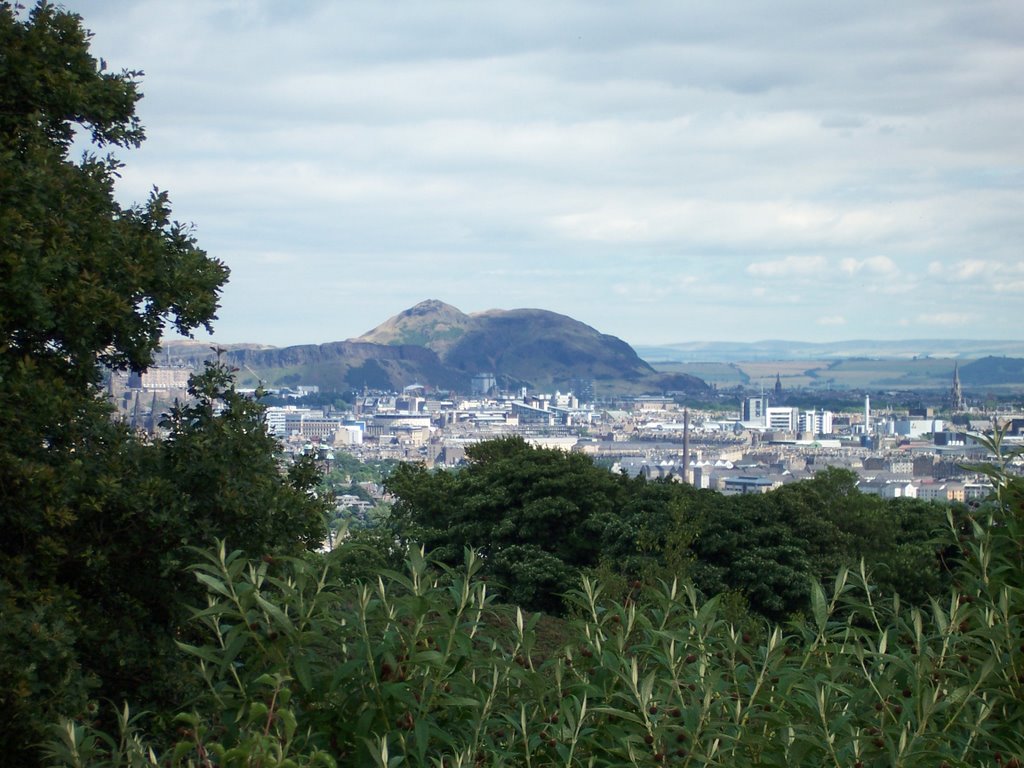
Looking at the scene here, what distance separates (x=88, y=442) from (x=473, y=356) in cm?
9758

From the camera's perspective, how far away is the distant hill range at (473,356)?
79750 mm

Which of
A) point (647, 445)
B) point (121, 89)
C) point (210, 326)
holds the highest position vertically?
point (121, 89)

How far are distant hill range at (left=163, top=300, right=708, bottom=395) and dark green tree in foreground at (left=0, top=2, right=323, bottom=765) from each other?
6774cm

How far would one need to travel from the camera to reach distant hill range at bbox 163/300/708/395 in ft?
262

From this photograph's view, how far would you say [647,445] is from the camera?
61781mm

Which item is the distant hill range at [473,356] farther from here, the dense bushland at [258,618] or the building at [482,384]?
the dense bushland at [258,618]

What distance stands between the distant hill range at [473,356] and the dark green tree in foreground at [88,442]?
222ft

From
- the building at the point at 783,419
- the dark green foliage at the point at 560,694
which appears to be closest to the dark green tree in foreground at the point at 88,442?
the dark green foliage at the point at 560,694

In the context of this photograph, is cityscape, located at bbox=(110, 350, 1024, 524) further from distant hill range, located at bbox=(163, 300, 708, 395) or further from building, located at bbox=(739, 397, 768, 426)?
distant hill range, located at bbox=(163, 300, 708, 395)

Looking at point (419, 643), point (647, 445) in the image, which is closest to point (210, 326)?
point (419, 643)

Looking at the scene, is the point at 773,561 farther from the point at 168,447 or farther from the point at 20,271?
the point at 20,271

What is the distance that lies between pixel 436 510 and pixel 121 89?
48.0 ft

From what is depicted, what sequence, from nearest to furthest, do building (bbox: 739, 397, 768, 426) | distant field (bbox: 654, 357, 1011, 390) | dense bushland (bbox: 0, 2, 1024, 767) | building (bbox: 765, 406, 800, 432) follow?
dense bushland (bbox: 0, 2, 1024, 767), building (bbox: 765, 406, 800, 432), building (bbox: 739, 397, 768, 426), distant field (bbox: 654, 357, 1011, 390)

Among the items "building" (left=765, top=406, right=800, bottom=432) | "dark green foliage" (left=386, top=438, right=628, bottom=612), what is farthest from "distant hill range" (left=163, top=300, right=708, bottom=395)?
"dark green foliage" (left=386, top=438, right=628, bottom=612)
